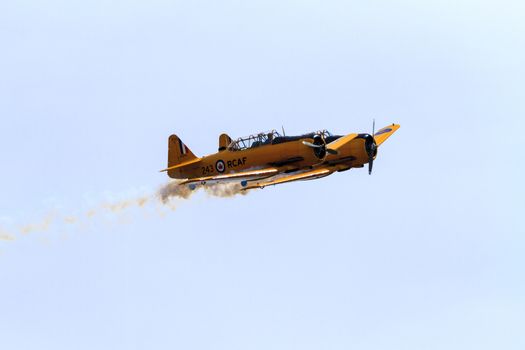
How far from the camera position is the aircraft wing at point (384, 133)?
64494 mm

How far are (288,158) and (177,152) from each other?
797 centimetres

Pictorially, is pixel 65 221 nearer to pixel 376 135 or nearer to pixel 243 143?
pixel 243 143

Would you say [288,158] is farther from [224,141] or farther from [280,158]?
[224,141]

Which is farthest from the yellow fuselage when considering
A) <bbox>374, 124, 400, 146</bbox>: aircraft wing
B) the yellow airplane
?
<bbox>374, 124, 400, 146</bbox>: aircraft wing

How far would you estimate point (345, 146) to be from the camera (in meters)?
58.5

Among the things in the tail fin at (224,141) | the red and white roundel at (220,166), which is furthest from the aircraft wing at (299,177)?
the tail fin at (224,141)

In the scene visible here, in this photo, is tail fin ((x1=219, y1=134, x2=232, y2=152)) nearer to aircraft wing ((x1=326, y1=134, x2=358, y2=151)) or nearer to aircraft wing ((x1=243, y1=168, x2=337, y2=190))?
aircraft wing ((x1=243, y1=168, x2=337, y2=190))

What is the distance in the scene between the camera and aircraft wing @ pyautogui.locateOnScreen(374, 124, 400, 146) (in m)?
64.5

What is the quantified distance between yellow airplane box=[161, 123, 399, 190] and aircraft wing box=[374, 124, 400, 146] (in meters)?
2.95

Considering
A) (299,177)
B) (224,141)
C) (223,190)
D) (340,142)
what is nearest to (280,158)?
(299,177)

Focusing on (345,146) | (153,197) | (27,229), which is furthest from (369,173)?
(27,229)

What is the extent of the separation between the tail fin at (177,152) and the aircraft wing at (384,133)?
9.59 m

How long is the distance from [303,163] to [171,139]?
942 centimetres

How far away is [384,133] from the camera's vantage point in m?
66.1
